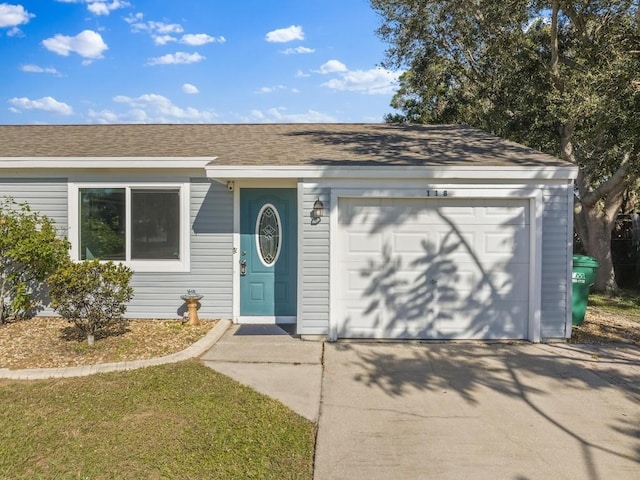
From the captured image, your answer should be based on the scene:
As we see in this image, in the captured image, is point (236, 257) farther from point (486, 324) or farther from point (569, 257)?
point (569, 257)

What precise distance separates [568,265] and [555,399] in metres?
2.55

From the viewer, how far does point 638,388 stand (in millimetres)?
4918

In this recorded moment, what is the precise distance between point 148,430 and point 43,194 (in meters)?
5.45

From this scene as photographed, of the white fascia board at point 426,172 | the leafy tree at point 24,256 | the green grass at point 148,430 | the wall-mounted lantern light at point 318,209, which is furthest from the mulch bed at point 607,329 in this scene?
the leafy tree at point 24,256

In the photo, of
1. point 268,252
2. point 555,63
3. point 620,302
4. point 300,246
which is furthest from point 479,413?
point 555,63

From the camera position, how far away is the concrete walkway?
4.64 m

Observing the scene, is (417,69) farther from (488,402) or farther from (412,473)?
(412,473)

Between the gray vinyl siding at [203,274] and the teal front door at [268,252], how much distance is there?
0.83 feet

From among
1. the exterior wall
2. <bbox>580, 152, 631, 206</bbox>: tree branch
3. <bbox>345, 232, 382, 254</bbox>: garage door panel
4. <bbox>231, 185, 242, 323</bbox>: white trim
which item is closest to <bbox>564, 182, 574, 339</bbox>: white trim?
<bbox>345, 232, 382, 254</bbox>: garage door panel

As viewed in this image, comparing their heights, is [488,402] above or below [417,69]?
below

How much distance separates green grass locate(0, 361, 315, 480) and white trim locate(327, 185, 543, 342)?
2161mm

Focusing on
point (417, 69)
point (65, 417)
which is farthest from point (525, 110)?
point (65, 417)

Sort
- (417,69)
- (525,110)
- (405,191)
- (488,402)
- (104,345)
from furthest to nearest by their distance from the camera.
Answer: (417,69) → (525,110) → (405,191) → (104,345) → (488,402)

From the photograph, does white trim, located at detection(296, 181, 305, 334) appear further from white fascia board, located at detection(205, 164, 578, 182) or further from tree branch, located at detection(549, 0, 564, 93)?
tree branch, located at detection(549, 0, 564, 93)
